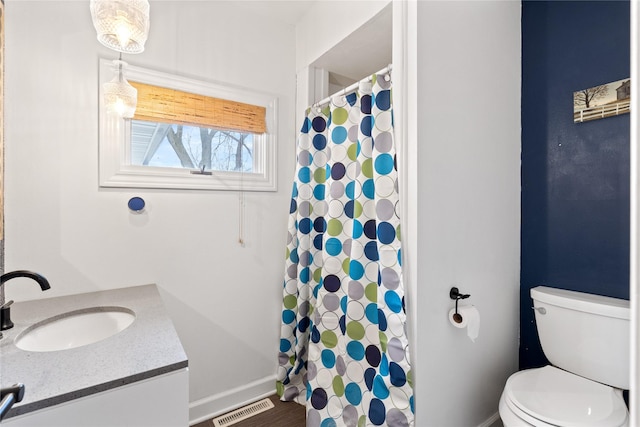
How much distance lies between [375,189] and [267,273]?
3.19 ft

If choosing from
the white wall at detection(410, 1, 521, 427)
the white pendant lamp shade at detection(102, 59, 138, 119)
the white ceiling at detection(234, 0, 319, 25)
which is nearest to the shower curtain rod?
the white wall at detection(410, 1, 521, 427)

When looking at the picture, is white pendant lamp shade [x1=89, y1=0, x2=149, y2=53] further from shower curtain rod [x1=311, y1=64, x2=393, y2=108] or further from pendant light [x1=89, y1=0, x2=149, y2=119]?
shower curtain rod [x1=311, y1=64, x2=393, y2=108]

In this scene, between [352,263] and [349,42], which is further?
[349,42]

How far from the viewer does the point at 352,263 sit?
153cm

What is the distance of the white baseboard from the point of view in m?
1.75

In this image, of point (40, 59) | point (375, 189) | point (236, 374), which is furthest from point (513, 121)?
point (40, 59)

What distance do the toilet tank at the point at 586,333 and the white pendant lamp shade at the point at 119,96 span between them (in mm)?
2176

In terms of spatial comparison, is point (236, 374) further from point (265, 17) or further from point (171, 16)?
point (265, 17)

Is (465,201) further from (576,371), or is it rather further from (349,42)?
(349,42)

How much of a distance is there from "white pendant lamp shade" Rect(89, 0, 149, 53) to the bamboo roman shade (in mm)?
491

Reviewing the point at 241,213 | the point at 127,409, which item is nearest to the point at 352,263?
the point at 241,213

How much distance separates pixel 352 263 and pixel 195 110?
1.23 metres

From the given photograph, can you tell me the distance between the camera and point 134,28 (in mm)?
1085

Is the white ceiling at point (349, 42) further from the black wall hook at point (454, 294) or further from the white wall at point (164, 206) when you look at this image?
the black wall hook at point (454, 294)
